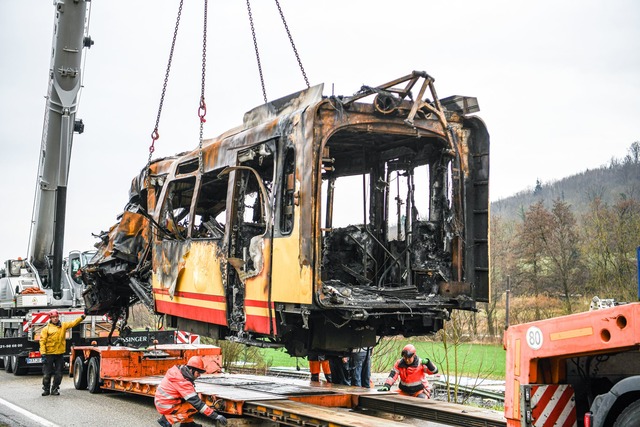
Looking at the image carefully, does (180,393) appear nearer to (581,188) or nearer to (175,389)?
(175,389)

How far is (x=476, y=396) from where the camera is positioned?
56.4 feet

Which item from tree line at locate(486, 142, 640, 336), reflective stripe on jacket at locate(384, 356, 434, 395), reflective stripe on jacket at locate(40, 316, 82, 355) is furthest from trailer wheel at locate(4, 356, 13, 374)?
tree line at locate(486, 142, 640, 336)

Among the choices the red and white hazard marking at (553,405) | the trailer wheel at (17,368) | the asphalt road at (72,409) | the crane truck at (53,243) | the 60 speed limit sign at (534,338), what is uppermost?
the crane truck at (53,243)

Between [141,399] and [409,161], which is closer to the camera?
[409,161]

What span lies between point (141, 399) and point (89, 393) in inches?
53.7

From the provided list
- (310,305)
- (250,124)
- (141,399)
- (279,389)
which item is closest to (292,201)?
(310,305)

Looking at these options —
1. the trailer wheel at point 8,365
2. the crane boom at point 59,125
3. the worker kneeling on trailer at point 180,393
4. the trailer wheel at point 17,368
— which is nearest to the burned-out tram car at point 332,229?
the worker kneeling on trailer at point 180,393

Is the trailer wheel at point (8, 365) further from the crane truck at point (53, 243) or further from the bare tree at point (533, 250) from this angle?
the bare tree at point (533, 250)

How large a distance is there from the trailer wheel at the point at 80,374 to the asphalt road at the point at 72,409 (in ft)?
0.57

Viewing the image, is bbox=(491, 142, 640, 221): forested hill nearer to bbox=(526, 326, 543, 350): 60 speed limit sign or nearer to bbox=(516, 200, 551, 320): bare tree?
bbox=(516, 200, 551, 320): bare tree

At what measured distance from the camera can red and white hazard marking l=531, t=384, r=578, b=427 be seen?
17.4 feet

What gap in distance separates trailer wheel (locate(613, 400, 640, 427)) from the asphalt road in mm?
6918

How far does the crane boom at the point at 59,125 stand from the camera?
16.4m

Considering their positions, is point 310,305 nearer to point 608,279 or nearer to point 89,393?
point 89,393
